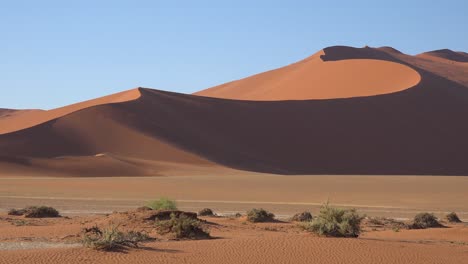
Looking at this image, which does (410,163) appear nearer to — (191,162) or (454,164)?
(454,164)

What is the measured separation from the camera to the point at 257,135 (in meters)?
66.4

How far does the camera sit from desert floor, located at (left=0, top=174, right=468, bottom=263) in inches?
507

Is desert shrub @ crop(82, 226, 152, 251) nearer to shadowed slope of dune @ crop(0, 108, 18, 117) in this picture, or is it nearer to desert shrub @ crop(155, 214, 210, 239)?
desert shrub @ crop(155, 214, 210, 239)

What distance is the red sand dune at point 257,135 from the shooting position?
5691 cm

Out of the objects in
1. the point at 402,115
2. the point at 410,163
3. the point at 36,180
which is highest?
the point at 402,115

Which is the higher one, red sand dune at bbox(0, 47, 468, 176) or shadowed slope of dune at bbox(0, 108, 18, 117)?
shadowed slope of dune at bbox(0, 108, 18, 117)

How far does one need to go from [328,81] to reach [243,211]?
65.6 meters

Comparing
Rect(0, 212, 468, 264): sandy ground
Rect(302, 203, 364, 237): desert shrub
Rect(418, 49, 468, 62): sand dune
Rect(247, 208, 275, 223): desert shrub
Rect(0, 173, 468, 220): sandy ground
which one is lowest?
Rect(0, 212, 468, 264): sandy ground

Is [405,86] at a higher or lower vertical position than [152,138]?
higher

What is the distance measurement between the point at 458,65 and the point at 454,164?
190 ft

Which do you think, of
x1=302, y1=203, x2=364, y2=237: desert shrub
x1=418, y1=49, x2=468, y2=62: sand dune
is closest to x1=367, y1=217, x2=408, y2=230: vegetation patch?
x1=302, y1=203, x2=364, y2=237: desert shrub

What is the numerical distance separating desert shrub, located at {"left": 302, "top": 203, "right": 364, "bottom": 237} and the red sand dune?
34693mm

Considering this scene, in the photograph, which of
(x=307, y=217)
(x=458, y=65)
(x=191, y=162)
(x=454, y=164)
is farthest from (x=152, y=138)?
(x=458, y=65)

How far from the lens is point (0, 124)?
79.3 metres
